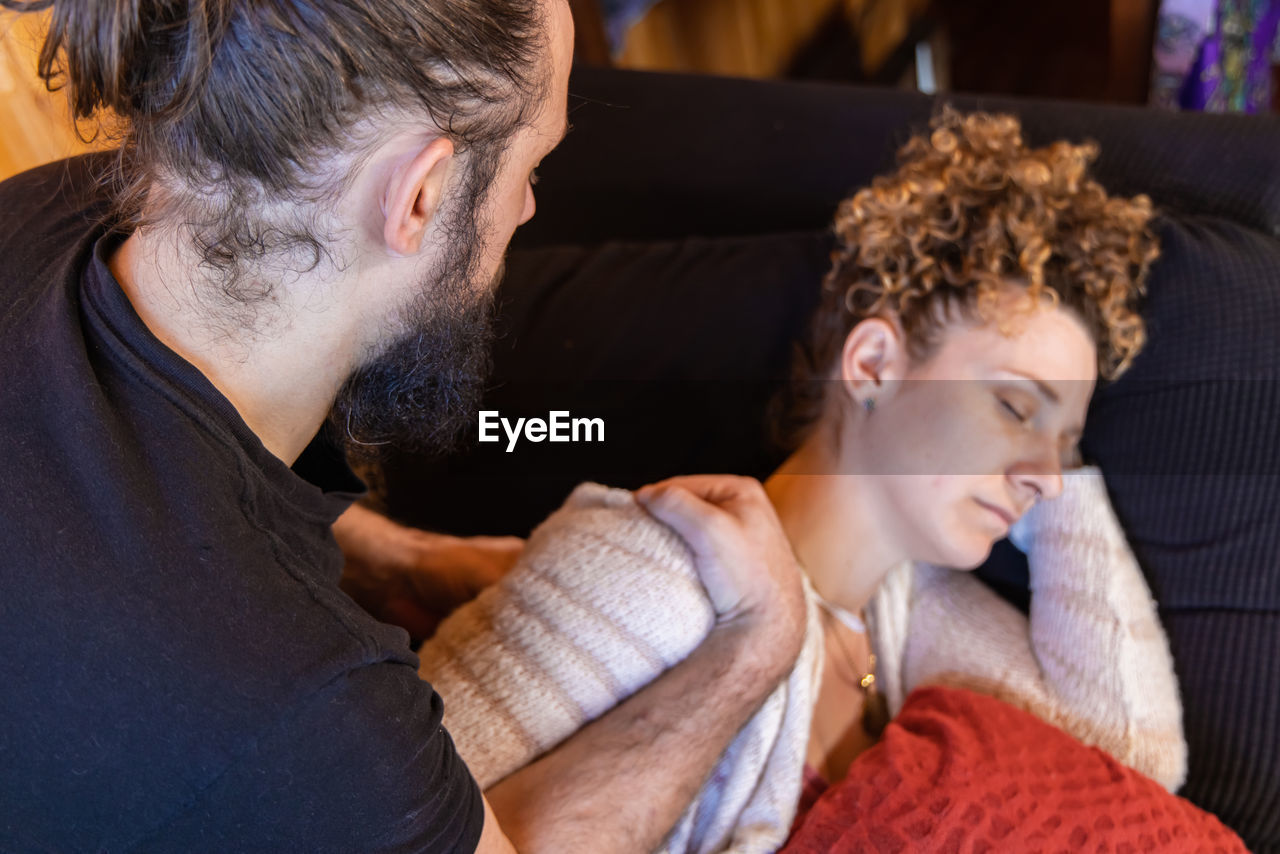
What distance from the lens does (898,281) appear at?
1224mm

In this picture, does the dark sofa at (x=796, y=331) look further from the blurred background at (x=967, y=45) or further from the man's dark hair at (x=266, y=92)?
the man's dark hair at (x=266, y=92)

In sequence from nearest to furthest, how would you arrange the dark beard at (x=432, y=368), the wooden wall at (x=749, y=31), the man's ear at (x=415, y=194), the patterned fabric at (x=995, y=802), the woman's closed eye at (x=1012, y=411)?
the man's ear at (x=415, y=194) < the dark beard at (x=432, y=368) < the patterned fabric at (x=995, y=802) < the woman's closed eye at (x=1012, y=411) < the wooden wall at (x=749, y=31)

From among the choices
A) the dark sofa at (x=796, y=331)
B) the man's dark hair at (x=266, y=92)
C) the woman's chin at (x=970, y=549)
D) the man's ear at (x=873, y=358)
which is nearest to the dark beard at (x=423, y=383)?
the man's dark hair at (x=266, y=92)

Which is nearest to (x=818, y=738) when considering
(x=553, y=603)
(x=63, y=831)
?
(x=553, y=603)

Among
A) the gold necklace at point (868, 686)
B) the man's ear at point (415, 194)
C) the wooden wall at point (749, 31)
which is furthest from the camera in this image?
the wooden wall at point (749, 31)

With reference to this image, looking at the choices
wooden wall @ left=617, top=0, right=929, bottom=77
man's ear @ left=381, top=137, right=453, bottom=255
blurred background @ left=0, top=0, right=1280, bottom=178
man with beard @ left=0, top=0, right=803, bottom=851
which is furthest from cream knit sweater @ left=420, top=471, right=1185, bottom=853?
wooden wall @ left=617, top=0, right=929, bottom=77

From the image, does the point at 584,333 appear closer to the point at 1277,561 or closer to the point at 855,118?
the point at 855,118

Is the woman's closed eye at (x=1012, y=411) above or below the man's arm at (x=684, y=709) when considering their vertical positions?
above

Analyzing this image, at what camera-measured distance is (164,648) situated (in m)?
0.63

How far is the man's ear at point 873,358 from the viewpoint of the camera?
1.22 m

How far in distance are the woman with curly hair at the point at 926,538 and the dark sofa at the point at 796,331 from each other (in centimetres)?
5

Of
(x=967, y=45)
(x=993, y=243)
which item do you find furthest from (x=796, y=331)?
(x=967, y=45)

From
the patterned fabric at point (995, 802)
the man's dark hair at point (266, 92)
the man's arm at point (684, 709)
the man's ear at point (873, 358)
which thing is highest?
the man's dark hair at point (266, 92)

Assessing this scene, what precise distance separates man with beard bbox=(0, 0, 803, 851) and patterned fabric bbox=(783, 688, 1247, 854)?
0.25 meters
